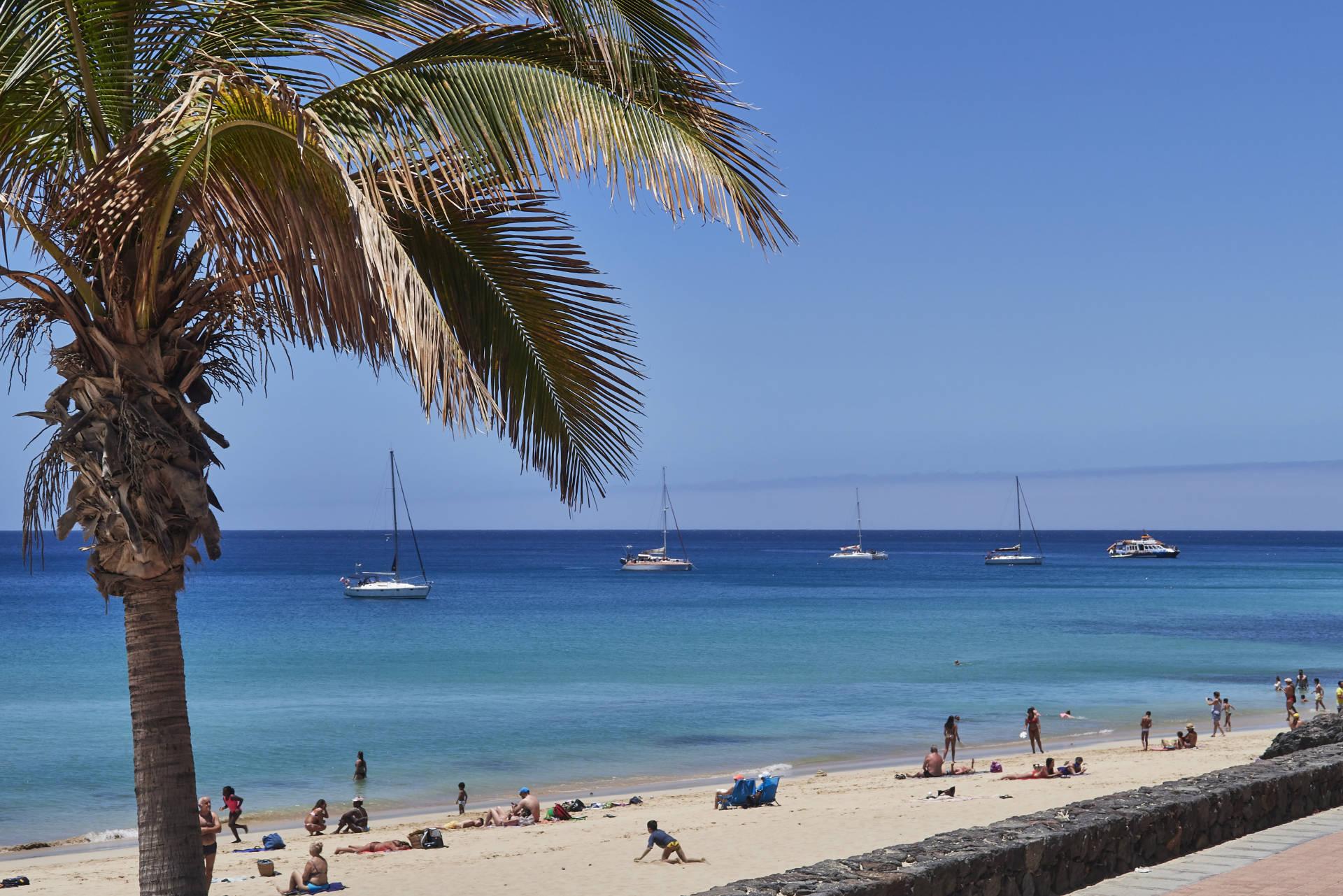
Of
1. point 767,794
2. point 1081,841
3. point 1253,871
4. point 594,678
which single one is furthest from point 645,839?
point 594,678

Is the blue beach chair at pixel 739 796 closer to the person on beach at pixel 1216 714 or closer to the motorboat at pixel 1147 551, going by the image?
the person on beach at pixel 1216 714

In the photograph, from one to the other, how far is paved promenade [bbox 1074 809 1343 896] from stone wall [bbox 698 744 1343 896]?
9.3 inches

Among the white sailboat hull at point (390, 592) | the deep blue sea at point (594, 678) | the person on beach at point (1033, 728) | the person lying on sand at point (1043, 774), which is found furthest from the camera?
the white sailboat hull at point (390, 592)

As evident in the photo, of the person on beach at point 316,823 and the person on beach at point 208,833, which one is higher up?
the person on beach at point 208,833

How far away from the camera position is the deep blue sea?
26984 millimetres

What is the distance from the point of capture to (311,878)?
46.8ft

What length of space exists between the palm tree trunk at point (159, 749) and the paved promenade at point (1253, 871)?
4504 millimetres

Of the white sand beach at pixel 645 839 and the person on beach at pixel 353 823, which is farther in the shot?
the person on beach at pixel 353 823

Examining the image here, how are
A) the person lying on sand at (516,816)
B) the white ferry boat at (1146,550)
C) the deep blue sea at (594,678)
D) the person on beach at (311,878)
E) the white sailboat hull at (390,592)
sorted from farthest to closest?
1. the white ferry boat at (1146,550)
2. the white sailboat hull at (390,592)
3. the deep blue sea at (594,678)
4. the person lying on sand at (516,816)
5. the person on beach at (311,878)

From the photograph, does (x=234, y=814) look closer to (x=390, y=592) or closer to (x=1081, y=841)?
(x=1081, y=841)

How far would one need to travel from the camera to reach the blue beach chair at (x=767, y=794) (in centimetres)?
2036

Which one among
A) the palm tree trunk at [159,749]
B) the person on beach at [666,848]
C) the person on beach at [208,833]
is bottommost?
the person on beach at [666,848]

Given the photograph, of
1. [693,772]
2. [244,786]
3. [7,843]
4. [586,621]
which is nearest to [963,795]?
[693,772]

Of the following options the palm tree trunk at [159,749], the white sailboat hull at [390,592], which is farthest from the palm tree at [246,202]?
the white sailboat hull at [390,592]
